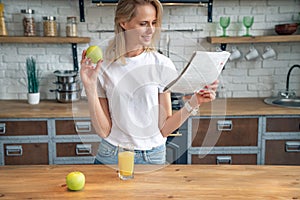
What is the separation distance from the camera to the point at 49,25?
9.98 ft

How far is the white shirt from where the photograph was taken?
1.36 m

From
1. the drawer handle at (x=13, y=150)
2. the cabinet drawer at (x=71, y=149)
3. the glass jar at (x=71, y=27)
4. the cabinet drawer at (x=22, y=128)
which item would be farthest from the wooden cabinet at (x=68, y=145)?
the glass jar at (x=71, y=27)

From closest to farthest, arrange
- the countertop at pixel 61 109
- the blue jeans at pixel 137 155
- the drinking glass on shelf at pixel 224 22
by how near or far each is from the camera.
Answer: the blue jeans at pixel 137 155 < the countertop at pixel 61 109 < the drinking glass on shelf at pixel 224 22

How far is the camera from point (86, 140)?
60.5 inches


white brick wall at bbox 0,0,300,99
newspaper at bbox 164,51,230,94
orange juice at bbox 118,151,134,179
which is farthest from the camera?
white brick wall at bbox 0,0,300,99

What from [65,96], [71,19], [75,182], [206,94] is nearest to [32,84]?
[65,96]

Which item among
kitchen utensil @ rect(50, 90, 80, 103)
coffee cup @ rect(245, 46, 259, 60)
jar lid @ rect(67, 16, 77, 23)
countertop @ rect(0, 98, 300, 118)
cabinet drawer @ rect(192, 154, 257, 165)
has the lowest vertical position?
cabinet drawer @ rect(192, 154, 257, 165)

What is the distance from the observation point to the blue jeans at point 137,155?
61.9 inches

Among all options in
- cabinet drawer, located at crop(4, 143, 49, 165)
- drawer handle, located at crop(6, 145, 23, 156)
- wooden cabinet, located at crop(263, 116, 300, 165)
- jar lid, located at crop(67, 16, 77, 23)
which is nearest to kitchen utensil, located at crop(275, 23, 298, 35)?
wooden cabinet, located at crop(263, 116, 300, 165)

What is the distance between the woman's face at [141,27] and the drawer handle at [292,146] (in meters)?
1.84

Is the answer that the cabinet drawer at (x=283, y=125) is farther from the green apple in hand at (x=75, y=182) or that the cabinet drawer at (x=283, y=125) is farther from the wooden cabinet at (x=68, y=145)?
the green apple in hand at (x=75, y=182)

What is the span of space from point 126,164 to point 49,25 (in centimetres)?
202

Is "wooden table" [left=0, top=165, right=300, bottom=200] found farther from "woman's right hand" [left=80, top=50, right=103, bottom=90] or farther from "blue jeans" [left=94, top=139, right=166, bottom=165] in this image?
"woman's right hand" [left=80, top=50, right=103, bottom=90]

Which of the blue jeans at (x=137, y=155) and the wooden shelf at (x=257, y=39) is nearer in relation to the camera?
the blue jeans at (x=137, y=155)
